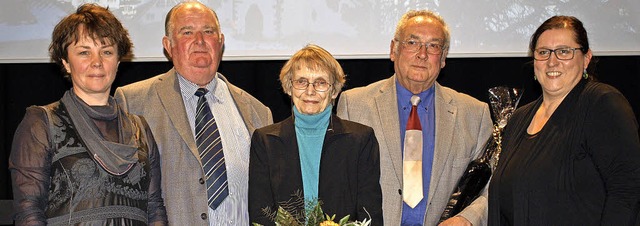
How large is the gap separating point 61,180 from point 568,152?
6.60ft

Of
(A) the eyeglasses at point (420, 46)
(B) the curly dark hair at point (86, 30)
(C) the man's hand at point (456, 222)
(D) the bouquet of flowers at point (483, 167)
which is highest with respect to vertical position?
(B) the curly dark hair at point (86, 30)

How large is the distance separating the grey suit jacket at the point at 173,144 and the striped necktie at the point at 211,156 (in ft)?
0.13

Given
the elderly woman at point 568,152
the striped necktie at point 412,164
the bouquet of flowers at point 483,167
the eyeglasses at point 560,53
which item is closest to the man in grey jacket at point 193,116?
the striped necktie at point 412,164

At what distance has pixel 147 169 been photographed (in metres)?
3.49

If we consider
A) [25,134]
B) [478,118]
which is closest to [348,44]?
[478,118]

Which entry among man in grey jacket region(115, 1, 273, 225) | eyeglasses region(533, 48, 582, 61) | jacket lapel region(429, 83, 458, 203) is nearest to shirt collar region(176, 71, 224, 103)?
man in grey jacket region(115, 1, 273, 225)

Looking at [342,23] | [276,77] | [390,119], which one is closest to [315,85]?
[390,119]

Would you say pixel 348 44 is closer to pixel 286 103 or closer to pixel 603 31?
pixel 286 103

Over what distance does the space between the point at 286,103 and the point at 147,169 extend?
245 cm

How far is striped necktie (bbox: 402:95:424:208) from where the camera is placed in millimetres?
4098

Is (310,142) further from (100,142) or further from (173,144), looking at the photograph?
(100,142)

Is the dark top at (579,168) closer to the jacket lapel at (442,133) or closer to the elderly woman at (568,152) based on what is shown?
the elderly woman at (568,152)

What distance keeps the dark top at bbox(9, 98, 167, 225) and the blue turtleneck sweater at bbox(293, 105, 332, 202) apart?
77 cm

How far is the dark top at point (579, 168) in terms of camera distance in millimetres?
3299
